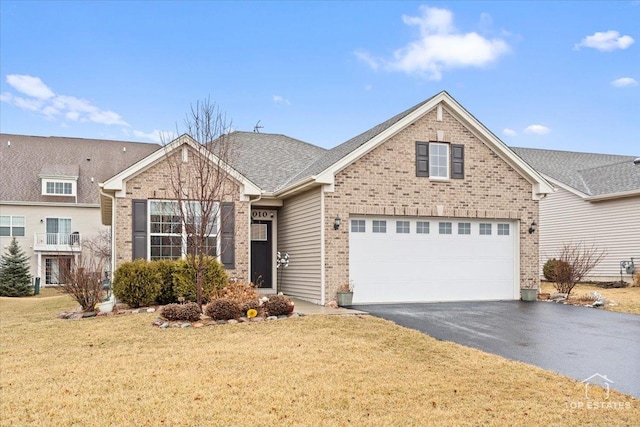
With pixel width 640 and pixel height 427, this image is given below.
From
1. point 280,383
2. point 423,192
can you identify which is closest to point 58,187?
point 423,192

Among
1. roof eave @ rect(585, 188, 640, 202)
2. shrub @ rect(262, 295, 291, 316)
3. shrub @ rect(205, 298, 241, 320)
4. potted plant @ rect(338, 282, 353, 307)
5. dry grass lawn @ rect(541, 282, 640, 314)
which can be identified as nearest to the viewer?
shrub @ rect(205, 298, 241, 320)

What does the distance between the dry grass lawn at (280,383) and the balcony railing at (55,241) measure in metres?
24.4

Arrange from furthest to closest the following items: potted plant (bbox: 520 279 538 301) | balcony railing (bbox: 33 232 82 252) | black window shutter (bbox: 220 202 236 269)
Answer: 1. balcony railing (bbox: 33 232 82 252)
2. potted plant (bbox: 520 279 538 301)
3. black window shutter (bbox: 220 202 236 269)

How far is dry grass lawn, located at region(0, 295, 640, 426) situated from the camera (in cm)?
662

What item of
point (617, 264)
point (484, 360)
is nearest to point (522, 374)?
point (484, 360)

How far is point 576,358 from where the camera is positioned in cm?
945

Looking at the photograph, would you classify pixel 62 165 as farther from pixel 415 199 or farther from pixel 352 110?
pixel 415 199

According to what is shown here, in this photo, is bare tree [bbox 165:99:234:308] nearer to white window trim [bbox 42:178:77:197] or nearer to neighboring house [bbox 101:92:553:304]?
neighboring house [bbox 101:92:553:304]

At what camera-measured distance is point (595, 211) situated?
26031 mm

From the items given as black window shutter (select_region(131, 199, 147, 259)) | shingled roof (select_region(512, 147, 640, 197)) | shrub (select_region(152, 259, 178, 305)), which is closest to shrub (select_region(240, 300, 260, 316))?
shrub (select_region(152, 259, 178, 305))

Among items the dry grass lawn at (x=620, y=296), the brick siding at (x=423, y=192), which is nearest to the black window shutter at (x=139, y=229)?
the brick siding at (x=423, y=192)

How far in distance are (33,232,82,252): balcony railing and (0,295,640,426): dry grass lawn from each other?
2441 cm

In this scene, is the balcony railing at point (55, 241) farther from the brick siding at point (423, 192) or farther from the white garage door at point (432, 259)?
the white garage door at point (432, 259)

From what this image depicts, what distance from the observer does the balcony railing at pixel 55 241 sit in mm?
34375
